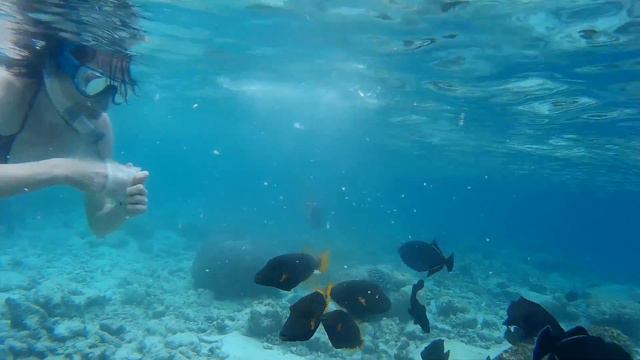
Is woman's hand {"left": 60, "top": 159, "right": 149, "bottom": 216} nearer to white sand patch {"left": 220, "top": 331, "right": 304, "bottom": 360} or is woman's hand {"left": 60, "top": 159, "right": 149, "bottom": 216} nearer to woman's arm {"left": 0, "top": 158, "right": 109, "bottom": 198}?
woman's arm {"left": 0, "top": 158, "right": 109, "bottom": 198}

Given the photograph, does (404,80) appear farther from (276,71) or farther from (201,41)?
(201,41)

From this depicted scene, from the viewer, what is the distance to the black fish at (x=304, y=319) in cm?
397

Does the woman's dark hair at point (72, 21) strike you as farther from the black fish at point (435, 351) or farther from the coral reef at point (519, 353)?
the coral reef at point (519, 353)

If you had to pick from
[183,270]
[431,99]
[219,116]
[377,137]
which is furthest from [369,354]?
[219,116]

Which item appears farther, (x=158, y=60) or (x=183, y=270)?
(x=158, y=60)

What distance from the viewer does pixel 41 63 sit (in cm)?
526

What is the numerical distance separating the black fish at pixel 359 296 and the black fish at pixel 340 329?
0.51 ft

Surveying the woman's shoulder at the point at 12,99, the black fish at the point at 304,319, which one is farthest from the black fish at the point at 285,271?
the woman's shoulder at the point at 12,99

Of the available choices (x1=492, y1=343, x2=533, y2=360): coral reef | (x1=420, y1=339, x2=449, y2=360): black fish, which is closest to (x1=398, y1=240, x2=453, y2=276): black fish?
(x1=420, y1=339, x2=449, y2=360): black fish

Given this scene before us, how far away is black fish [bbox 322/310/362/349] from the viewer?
4.76 metres

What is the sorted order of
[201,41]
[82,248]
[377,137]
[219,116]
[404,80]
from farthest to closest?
[219,116] < [377,137] < [82,248] < [404,80] < [201,41]

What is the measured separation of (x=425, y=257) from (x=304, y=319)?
2.97m

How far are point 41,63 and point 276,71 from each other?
795 inches

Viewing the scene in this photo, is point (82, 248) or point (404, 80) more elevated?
point (404, 80)
